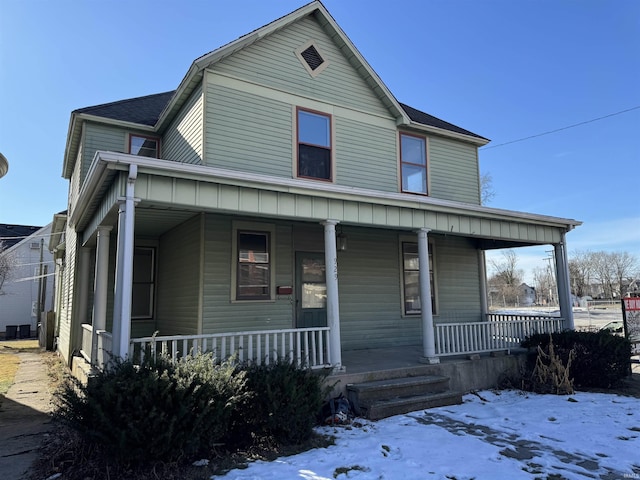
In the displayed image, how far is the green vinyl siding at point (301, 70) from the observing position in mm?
8680

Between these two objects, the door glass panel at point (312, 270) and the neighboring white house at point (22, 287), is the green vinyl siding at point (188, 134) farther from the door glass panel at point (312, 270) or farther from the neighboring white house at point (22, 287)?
the neighboring white house at point (22, 287)

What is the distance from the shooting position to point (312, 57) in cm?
958

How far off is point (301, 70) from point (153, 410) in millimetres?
7634

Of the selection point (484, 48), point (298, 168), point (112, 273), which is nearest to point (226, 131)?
point (298, 168)

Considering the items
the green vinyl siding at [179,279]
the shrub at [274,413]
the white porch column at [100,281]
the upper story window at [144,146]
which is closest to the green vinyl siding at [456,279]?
the green vinyl siding at [179,279]

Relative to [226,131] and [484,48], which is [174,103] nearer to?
[226,131]

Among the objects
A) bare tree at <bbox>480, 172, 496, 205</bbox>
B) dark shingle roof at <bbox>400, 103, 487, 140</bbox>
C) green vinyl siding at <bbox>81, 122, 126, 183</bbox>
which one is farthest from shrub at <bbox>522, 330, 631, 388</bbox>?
bare tree at <bbox>480, 172, 496, 205</bbox>

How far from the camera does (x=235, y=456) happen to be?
180 inches

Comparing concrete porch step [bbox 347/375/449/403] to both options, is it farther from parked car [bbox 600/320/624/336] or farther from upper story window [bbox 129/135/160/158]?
upper story window [bbox 129/135/160/158]

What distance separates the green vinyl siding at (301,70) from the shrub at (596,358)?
Answer: 6454 millimetres

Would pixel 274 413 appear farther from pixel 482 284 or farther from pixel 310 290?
pixel 482 284

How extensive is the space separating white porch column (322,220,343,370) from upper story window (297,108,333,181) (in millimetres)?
2403

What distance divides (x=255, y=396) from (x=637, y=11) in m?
14.3

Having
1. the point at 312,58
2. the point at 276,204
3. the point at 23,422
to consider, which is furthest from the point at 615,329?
the point at 23,422
